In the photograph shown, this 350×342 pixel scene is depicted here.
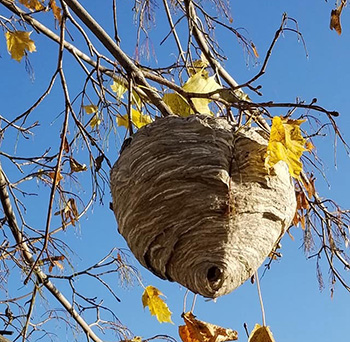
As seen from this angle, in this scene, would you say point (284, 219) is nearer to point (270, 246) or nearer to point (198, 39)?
point (270, 246)

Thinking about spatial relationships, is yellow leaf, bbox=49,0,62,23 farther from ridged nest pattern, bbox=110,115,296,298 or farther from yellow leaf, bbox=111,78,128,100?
ridged nest pattern, bbox=110,115,296,298

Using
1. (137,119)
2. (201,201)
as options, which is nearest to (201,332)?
(201,201)

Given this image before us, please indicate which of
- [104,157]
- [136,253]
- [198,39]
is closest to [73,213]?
[104,157]

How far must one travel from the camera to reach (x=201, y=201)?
1380mm

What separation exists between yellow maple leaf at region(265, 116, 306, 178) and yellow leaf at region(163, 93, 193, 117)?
462 millimetres

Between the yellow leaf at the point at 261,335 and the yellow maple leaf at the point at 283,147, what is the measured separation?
17.8 inches

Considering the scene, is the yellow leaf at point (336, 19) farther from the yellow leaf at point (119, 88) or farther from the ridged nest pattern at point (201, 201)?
the ridged nest pattern at point (201, 201)

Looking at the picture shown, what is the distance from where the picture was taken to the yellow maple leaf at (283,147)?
139cm

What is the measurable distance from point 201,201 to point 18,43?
1.59 m

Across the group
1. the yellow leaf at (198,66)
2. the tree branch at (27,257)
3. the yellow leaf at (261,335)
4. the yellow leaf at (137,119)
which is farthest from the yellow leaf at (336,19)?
the tree branch at (27,257)

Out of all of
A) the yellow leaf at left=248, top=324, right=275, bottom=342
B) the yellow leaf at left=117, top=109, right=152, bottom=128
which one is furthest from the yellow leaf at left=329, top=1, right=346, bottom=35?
the yellow leaf at left=248, top=324, right=275, bottom=342

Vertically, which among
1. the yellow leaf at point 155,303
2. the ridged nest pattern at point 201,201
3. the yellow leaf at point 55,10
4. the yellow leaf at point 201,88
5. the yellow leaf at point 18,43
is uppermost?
the yellow leaf at point 18,43

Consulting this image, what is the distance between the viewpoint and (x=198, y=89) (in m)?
1.81

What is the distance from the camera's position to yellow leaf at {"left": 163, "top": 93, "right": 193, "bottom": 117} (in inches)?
72.9
